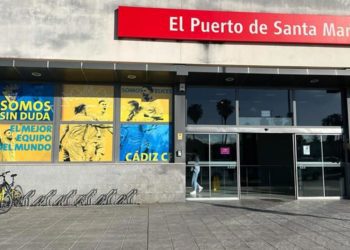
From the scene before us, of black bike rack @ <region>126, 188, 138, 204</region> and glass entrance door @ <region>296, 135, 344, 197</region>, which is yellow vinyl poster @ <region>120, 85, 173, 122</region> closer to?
black bike rack @ <region>126, 188, 138, 204</region>

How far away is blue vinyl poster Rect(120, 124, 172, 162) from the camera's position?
40.3 feet

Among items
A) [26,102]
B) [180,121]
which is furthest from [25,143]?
[180,121]

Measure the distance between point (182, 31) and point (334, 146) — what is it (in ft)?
22.0

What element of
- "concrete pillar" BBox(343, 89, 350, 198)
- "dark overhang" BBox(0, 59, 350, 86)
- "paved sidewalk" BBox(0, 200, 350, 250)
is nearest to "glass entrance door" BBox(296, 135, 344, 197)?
"concrete pillar" BBox(343, 89, 350, 198)

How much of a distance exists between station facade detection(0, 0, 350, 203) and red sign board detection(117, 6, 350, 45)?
→ 32mm

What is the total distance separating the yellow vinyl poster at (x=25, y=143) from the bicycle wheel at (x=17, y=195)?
0.95 m

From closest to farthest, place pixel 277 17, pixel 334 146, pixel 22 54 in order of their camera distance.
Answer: pixel 22 54, pixel 277 17, pixel 334 146

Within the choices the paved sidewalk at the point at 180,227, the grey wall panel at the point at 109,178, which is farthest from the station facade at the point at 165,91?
the paved sidewalk at the point at 180,227

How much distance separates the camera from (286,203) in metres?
11.9

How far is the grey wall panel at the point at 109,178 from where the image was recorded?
1147 cm

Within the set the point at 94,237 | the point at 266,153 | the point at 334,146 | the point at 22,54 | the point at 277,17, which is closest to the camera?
the point at 94,237

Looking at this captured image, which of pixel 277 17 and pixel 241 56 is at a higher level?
pixel 277 17

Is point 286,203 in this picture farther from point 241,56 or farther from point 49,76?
point 49,76

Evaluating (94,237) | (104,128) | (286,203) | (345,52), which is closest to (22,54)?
(104,128)
